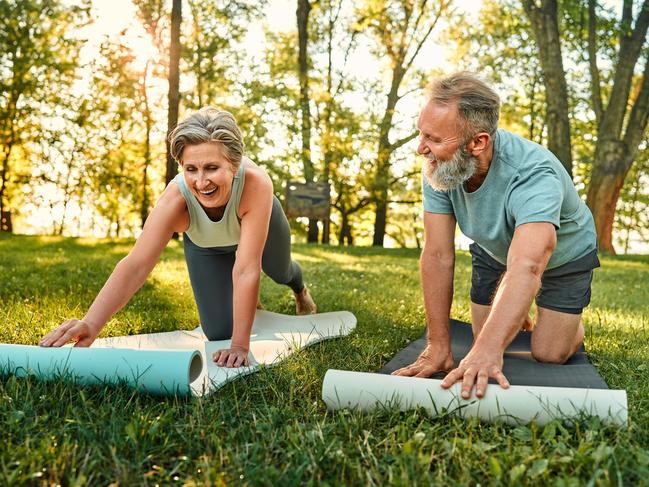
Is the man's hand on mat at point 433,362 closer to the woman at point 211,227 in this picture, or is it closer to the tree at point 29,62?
the woman at point 211,227

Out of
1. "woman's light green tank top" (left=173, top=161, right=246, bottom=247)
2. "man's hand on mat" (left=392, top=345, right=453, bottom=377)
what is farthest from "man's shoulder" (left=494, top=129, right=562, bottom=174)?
"woman's light green tank top" (left=173, top=161, right=246, bottom=247)

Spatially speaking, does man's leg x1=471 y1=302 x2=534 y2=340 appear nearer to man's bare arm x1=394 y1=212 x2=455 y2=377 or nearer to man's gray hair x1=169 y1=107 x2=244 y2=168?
man's bare arm x1=394 y1=212 x2=455 y2=377

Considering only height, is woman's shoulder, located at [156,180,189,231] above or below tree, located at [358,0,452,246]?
below

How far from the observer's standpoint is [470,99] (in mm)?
2928

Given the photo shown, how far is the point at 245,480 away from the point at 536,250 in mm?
1537

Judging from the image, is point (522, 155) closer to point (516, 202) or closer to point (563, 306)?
point (516, 202)

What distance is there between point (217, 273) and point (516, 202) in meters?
2.22

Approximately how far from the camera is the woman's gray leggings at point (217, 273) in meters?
4.25

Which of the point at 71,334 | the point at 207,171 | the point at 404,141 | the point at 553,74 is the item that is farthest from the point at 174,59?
the point at 71,334

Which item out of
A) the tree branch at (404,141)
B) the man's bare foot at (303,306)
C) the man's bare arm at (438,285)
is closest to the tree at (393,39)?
the tree branch at (404,141)

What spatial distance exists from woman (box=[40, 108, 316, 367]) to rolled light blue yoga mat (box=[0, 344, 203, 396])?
6.8 inches

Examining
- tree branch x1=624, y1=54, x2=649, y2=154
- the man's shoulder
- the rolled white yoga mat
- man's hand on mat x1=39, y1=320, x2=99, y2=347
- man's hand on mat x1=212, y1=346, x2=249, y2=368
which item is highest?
tree branch x1=624, y1=54, x2=649, y2=154

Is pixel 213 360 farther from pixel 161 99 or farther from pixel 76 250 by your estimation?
pixel 161 99

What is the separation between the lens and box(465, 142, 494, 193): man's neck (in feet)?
10.1
